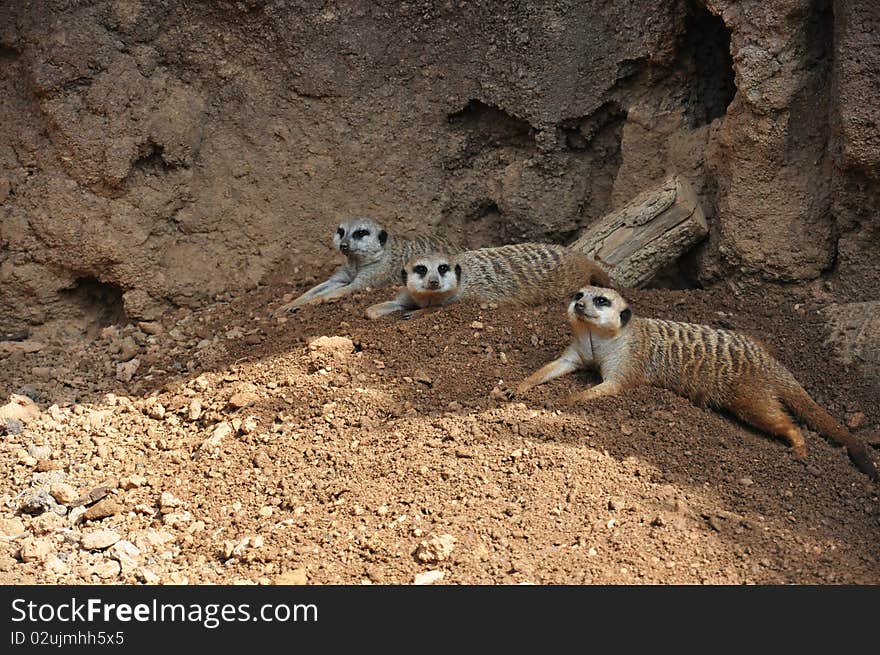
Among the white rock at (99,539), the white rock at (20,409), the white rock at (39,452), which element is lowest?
the white rock at (20,409)

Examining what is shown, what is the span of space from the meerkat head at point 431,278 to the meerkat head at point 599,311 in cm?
69

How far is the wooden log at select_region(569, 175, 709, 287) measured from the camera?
4.00 m

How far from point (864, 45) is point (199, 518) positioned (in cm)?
256

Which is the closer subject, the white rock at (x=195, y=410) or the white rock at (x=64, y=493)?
the white rock at (x=64, y=493)

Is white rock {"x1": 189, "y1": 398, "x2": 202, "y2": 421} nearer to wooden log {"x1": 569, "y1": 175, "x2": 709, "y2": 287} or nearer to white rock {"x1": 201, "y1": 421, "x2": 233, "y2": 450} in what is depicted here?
white rock {"x1": 201, "y1": 421, "x2": 233, "y2": 450}

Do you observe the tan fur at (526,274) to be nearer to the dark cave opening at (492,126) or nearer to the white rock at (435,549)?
the dark cave opening at (492,126)

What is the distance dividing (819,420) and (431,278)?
4.84 ft

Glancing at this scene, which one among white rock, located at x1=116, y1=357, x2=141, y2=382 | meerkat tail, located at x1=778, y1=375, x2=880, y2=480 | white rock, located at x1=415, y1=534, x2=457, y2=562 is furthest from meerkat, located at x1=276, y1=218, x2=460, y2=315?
white rock, located at x1=415, y1=534, x2=457, y2=562

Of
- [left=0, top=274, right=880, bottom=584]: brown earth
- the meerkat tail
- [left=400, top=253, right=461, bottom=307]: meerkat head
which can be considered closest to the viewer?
[left=0, top=274, right=880, bottom=584]: brown earth

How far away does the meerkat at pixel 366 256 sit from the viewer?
4.34 metres

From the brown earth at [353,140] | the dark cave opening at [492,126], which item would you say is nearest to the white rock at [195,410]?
the brown earth at [353,140]

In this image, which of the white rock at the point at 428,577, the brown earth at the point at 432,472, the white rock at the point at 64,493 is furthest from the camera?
the white rock at the point at 64,493

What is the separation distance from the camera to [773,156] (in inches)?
150

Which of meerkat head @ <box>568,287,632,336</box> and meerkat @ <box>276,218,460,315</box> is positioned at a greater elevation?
meerkat head @ <box>568,287,632,336</box>
